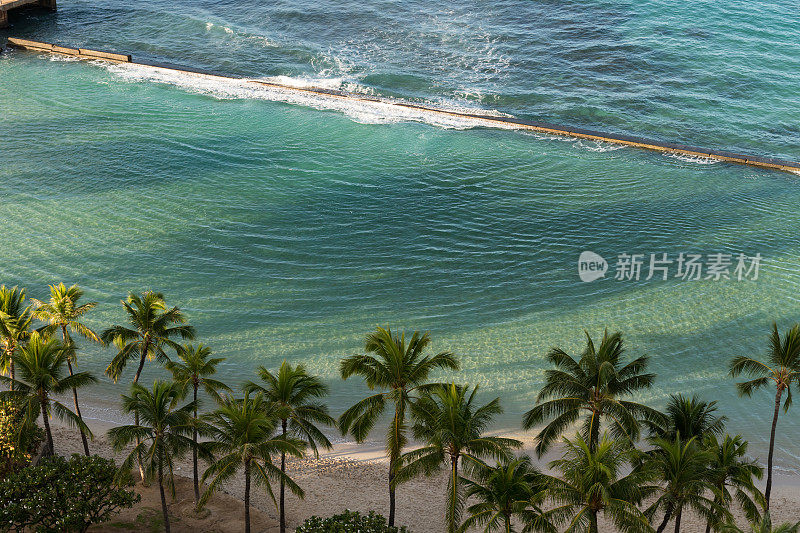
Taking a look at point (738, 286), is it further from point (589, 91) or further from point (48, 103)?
point (48, 103)

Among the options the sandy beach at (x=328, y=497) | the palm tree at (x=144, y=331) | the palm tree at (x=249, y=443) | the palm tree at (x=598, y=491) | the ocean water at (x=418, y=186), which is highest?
the ocean water at (x=418, y=186)

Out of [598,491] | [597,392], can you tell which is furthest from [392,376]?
[598,491]

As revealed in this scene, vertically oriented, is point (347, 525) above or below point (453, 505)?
below

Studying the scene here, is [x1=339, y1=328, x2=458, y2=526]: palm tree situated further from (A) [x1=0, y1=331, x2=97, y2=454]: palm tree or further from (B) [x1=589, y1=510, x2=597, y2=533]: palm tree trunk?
(A) [x1=0, y1=331, x2=97, y2=454]: palm tree

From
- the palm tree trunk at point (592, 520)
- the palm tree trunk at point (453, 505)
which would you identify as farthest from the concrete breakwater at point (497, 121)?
the palm tree trunk at point (592, 520)

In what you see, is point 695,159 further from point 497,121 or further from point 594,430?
point 594,430

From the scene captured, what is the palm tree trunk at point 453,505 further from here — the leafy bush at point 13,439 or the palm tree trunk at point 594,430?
the leafy bush at point 13,439
